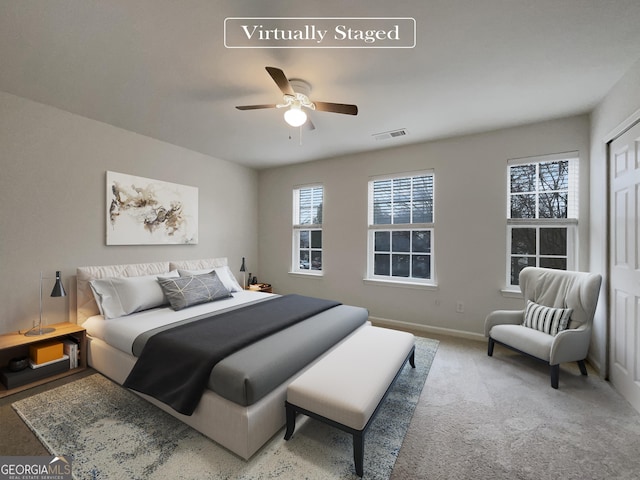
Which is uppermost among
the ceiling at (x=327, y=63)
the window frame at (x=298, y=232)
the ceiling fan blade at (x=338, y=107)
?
the ceiling at (x=327, y=63)

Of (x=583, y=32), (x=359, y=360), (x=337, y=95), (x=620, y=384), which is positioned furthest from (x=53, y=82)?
(x=620, y=384)

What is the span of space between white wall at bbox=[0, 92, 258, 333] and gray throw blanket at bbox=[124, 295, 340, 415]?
1.62m

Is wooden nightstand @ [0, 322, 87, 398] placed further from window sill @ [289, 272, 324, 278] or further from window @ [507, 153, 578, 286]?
window @ [507, 153, 578, 286]

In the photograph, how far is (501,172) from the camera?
134 inches

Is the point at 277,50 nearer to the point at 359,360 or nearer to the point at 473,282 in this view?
the point at 359,360

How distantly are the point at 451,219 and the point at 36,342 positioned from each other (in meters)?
4.72

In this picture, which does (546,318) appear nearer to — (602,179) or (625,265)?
(625,265)

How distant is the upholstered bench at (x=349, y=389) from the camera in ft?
4.98

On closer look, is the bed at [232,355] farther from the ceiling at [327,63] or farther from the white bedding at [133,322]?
the ceiling at [327,63]

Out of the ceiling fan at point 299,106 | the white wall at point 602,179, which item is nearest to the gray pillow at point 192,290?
the ceiling fan at point 299,106

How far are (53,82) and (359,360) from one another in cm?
347

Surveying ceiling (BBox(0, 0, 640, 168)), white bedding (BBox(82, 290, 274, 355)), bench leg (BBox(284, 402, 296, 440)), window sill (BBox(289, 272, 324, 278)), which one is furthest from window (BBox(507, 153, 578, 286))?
white bedding (BBox(82, 290, 274, 355))

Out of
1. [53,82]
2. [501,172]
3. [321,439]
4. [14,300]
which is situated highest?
[53,82]

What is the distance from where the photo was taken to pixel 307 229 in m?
4.94
